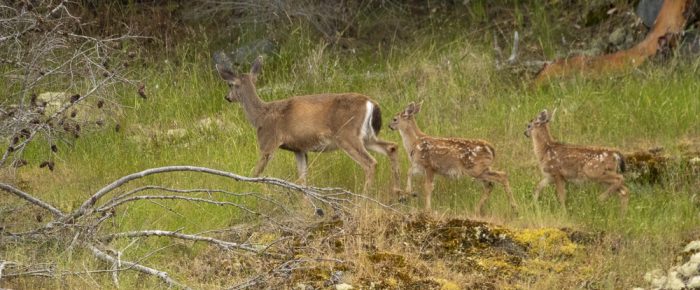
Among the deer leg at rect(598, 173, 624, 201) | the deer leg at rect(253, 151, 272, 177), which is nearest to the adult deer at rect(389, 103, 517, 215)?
the deer leg at rect(598, 173, 624, 201)

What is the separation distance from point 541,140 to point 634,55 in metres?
3.21

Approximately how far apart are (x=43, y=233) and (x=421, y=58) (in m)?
6.44

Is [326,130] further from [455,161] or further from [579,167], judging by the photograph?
[579,167]

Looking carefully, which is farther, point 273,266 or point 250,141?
point 250,141

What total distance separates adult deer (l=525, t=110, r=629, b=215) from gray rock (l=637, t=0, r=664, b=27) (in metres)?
3.93

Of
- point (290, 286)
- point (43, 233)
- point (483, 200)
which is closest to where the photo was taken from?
point (290, 286)

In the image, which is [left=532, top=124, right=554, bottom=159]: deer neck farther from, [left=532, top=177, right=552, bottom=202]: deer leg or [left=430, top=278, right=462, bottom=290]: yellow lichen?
[left=430, top=278, right=462, bottom=290]: yellow lichen

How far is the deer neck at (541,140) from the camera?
10602 mm

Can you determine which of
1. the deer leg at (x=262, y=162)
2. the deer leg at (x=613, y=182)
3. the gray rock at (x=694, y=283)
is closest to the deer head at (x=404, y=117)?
the deer leg at (x=262, y=162)

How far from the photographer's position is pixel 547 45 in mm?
15422

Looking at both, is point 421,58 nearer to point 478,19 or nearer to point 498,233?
point 478,19

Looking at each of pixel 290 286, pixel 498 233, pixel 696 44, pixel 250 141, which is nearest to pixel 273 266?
pixel 290 286

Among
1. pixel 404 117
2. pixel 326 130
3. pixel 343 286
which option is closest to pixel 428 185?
pixel 404 117

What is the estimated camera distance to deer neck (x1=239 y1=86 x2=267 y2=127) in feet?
38.7
